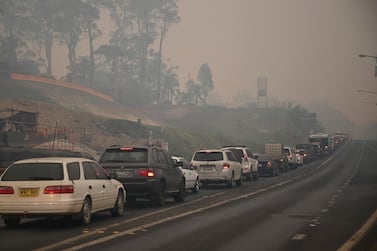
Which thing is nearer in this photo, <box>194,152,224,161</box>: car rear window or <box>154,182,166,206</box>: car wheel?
<box>154,182,166,206</box>: car wheel

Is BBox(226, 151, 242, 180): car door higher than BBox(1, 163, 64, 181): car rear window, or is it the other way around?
BBox(1, 163, 64, 181): car rear window

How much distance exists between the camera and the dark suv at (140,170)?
62.0 feet

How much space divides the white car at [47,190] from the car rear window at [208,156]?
15.5 meters

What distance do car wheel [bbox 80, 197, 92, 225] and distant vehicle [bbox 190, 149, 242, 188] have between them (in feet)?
49.9

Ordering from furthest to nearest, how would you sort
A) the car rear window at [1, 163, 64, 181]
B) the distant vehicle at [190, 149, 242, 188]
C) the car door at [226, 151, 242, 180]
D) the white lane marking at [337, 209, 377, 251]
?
the car door at [226, 151, 242, 180] → the distant vehicle at [190, 149, 242, 188] → the car rear window at [1, 163, 64, 181] → the white lane marking at [337, 209, 377, 251]

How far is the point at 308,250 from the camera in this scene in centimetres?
1063

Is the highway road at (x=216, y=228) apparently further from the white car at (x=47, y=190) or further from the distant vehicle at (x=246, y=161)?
the distant vehicle at (x=246, y=161)

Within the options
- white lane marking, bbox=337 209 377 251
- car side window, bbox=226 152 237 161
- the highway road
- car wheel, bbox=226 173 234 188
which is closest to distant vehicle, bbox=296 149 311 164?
car side window, bbox=226 152 237 161

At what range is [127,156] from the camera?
63.7 ft

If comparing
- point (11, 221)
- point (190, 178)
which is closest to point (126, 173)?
point (11, 221)

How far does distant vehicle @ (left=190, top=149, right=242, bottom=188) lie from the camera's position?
1161 inches

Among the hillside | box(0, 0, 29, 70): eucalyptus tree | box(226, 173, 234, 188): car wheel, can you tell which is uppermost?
box(0, 0, 29, 70): eucalyptus tree

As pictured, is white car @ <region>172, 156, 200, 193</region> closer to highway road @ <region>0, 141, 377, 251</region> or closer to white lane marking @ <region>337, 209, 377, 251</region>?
highway road @ <region>0, 141, 377, 251</region>

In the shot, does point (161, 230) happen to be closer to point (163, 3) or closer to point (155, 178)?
point (155, 178)
